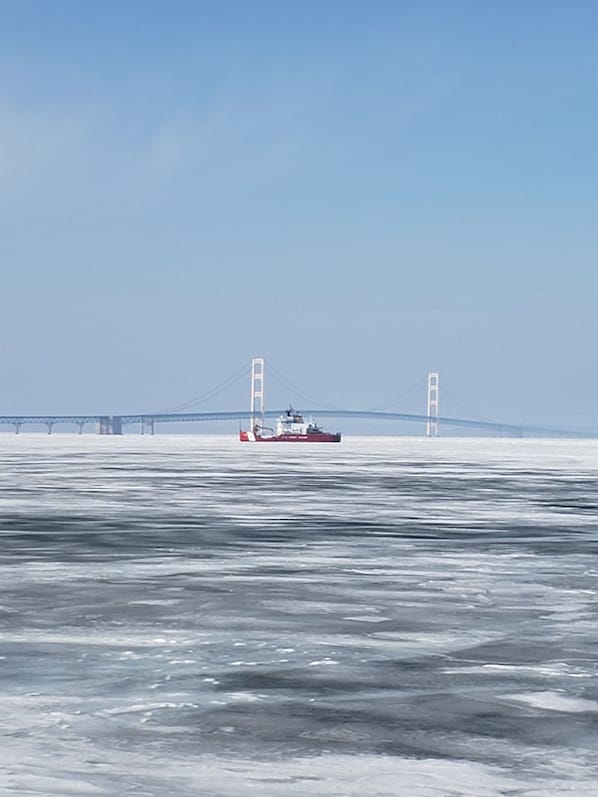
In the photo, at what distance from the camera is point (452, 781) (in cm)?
545

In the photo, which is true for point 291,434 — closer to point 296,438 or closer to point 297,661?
point 296,438

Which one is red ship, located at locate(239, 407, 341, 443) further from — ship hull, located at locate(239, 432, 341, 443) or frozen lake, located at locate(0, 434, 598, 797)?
frozen lake, located at locate(0, 434, 598, 797)

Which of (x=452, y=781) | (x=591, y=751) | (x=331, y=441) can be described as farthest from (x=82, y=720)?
(x=331, y=441)

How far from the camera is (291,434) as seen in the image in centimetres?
17550

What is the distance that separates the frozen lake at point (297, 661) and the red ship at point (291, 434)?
151 metres

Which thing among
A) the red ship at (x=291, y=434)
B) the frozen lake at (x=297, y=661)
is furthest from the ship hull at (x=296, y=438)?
the frozen lake at (x=297, y=661)

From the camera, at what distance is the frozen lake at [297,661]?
18.6ft

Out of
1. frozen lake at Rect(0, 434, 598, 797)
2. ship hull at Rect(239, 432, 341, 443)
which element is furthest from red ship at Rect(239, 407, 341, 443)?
frozen lake at Rect(0, 434, 598, 797)

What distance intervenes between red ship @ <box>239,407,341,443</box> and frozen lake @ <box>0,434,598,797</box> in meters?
151

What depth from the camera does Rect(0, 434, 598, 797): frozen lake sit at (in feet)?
18.6

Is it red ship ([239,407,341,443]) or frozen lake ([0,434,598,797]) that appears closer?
frozen lake ([0,434,598,797])

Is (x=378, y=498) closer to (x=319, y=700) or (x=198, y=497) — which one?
(x=198, y=497)

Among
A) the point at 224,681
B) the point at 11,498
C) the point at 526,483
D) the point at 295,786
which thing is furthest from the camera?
the point at 526,483

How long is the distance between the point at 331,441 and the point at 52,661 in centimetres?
16078
